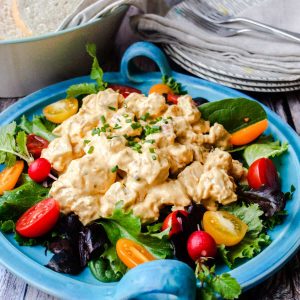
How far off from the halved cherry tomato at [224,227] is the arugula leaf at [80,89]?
113cm

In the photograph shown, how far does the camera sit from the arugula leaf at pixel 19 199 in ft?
7.97

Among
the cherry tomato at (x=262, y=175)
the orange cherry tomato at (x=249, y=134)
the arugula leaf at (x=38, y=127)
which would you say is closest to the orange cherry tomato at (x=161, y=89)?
the orange cherry tomato at (x=249, y=134)

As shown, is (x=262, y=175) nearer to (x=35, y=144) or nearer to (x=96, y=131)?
(x=96, y=131)

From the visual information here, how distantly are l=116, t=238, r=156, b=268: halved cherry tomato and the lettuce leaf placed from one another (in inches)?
12.7

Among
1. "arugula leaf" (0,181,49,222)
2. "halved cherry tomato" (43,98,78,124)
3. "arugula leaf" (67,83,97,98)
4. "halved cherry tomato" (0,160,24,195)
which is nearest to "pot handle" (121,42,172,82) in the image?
"arugula leaf" (67,83,97,98)

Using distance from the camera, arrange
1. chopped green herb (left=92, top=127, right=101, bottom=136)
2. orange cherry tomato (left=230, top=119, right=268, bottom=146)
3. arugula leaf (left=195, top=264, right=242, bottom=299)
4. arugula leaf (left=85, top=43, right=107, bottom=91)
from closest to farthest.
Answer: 1. arugula leaf (left=195, top=264, right=242, bottom=299)
2. chopped green herb (left=92, top=127, right=101, bottom=136)
3. orange cherry tomato (left=230, top=119, right=268, bottom=146)
4. arugula leaf (left=85, top=43, right=107, bottom=91)

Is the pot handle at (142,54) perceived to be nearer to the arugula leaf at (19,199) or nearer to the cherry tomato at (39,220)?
the arugula leaf at (19,199)

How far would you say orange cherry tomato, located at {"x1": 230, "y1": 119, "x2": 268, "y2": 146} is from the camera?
2.86 meters

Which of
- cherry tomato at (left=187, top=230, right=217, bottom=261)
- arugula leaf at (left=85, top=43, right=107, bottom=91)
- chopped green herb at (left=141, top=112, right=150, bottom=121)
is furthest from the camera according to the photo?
arugula leaf at (left=85, top=43, right=107, bottom=91)

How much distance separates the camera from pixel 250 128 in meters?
2.88

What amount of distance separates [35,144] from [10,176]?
0.25 m

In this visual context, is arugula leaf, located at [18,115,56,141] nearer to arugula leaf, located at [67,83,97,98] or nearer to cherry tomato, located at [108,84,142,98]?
arugula leaf, located at [67,83,97,98]

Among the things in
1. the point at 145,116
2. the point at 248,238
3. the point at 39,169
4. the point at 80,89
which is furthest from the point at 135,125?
the point at 248,238

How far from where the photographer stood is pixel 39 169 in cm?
255
